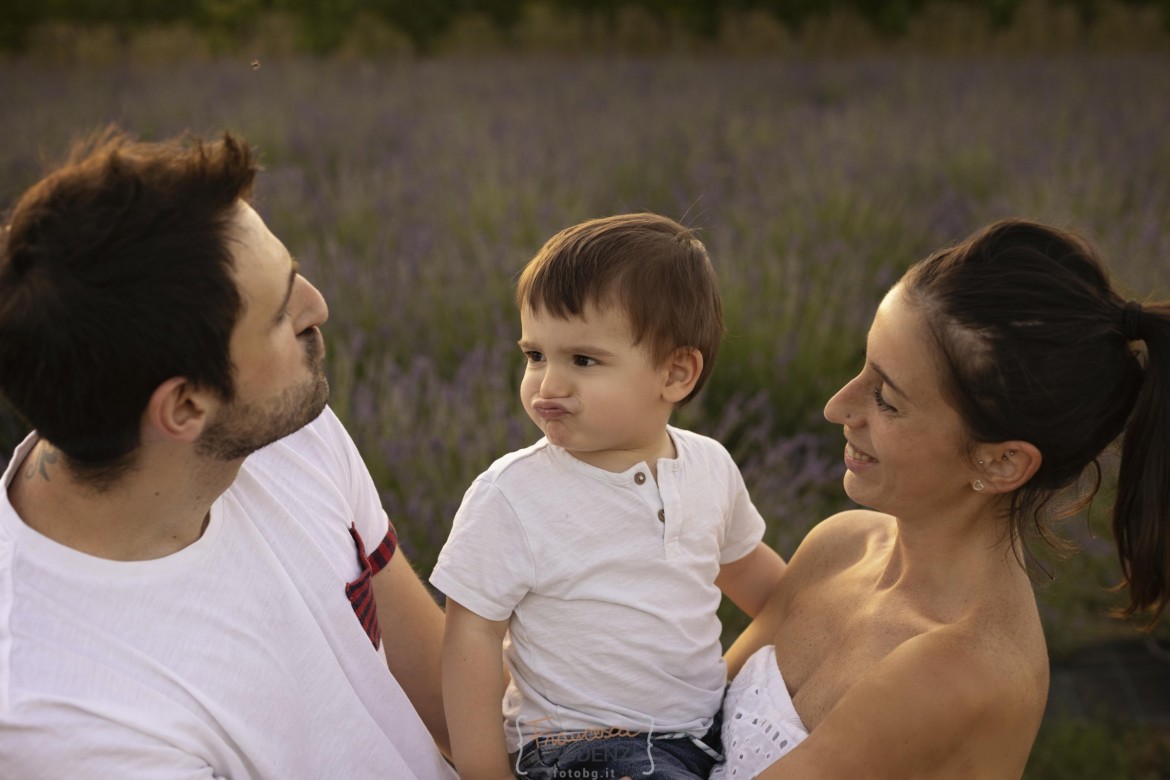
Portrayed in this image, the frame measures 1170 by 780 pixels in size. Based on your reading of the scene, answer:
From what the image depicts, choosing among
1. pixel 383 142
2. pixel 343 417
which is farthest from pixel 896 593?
pixel 383 142

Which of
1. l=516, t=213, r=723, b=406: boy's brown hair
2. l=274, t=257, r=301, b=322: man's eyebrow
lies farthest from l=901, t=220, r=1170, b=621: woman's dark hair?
l=274, t=257, r=301, b=322: man's eyebrow

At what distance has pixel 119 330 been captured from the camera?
145cm

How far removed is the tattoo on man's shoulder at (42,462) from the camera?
5.06 feet

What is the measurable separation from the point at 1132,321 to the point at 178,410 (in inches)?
54.9

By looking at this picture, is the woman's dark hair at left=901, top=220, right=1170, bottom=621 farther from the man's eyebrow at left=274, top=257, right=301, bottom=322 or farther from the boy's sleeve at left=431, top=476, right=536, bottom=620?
the man's eyebrow at left=274, top=257, right=301, bottom=322

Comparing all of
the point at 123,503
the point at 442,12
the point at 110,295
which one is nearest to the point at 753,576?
the point at 123,503

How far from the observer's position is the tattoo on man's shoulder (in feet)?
5.06

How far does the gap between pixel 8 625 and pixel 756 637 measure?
1.32 meters

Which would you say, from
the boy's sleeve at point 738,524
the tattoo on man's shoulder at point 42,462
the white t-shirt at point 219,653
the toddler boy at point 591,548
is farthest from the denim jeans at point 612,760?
the tattoo on man's shoulder at point 42,462

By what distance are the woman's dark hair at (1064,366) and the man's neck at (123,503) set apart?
111 cm

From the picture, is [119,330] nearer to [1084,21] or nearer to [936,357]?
[936,357]

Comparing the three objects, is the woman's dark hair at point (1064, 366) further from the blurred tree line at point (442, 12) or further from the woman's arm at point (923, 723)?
the blurred tree line at point (442, 12)

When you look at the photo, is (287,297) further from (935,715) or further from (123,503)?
(935,715)

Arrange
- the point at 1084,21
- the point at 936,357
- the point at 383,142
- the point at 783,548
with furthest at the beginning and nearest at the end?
the point at 1084,21 → the point at 383,142 → the point at 783,548 → the point at 936,357
